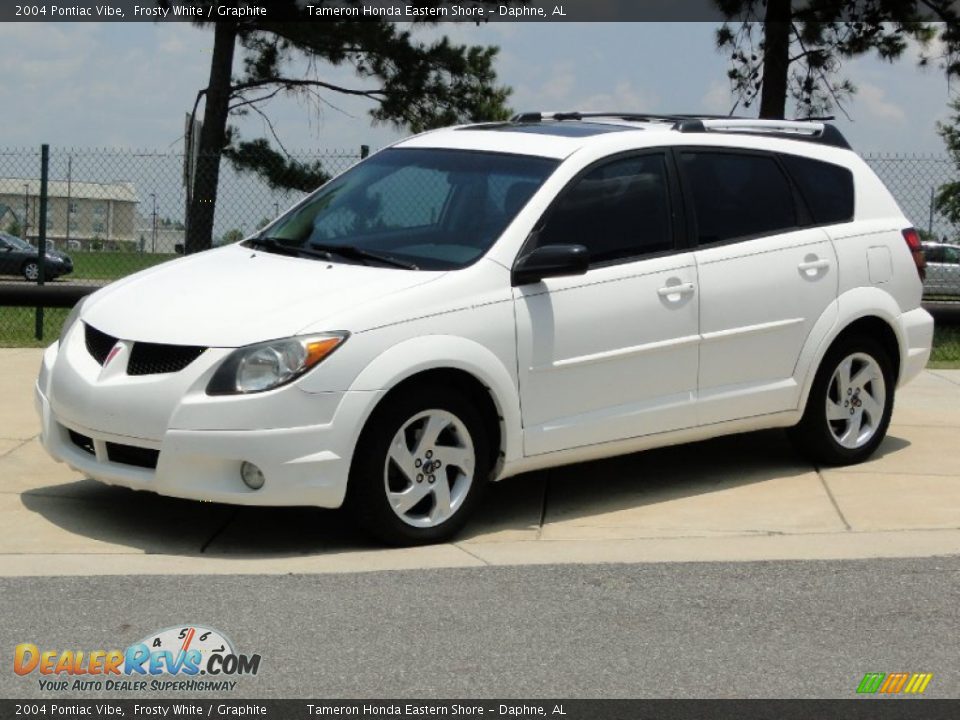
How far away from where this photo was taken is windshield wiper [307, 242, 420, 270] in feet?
23.2

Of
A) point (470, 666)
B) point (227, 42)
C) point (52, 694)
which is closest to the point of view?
point (52, 694)

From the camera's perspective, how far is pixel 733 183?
805cm

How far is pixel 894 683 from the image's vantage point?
201 inches

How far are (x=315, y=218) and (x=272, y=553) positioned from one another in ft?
6.22

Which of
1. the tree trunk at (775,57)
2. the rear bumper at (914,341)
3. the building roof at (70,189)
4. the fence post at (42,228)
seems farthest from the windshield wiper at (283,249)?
the tree trunk at (775,57)

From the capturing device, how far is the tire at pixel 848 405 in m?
8.38

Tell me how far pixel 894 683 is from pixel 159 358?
320 cm

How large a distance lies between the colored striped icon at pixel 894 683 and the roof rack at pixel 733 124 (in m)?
3.53

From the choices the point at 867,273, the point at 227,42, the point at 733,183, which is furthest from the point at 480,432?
the point at 227,42

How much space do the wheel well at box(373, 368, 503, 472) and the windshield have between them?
0.49 meters

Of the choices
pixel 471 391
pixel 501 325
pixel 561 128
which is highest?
pixel 561 128

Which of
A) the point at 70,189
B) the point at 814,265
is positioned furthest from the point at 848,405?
the point at 70,189

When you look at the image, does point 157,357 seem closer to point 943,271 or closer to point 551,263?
point 551,263

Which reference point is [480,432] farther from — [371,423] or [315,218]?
[315,218]
